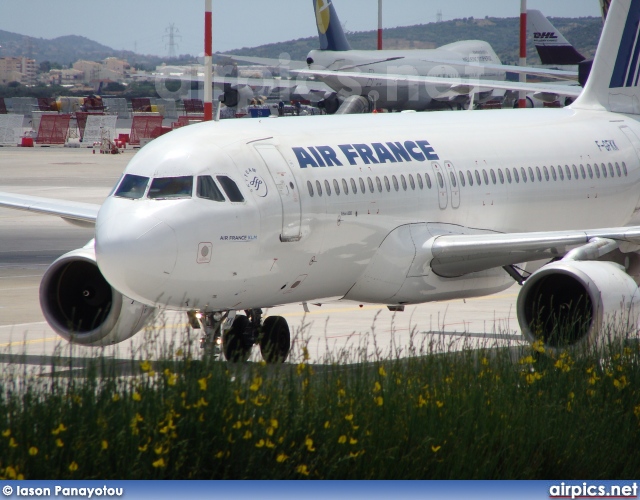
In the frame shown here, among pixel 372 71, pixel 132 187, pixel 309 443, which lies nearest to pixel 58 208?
pixel 132 187

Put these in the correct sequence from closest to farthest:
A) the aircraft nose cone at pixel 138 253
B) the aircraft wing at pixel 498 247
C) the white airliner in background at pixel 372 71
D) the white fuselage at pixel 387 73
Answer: the aircraft nose cone at pixel 138 253
the aircraft wing at pixel 498 247
the white airliner in background at pixel 372 71
the white fuselage at pixel 387 73

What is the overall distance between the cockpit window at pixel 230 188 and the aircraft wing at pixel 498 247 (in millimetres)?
3353

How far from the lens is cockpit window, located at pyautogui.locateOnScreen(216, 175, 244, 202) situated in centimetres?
1470

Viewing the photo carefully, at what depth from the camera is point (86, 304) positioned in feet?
55.4

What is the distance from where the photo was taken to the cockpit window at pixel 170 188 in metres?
14.4

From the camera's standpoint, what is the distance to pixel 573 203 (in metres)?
20.6

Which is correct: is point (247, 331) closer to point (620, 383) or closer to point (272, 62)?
point (620, 383)

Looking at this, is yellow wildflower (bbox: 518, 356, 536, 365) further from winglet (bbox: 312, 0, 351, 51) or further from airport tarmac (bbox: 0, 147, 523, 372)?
winglet (bbox: 312, 0, 351, 51)

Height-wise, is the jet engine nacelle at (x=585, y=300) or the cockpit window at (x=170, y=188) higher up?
the cockpit window at (x=170, y=188)

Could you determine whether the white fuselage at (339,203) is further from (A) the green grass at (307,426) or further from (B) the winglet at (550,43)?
(B) the winglet at (550,43)

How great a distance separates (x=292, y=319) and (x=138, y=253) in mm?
7389

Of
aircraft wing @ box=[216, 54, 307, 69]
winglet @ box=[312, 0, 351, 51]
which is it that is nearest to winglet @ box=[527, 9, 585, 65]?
winglet @ box=[312, 0, 351, 51]

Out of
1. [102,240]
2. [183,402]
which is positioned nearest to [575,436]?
[183,402]

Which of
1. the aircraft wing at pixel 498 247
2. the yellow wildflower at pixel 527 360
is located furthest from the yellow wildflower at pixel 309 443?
the aircraft wing at pixel 498 247
